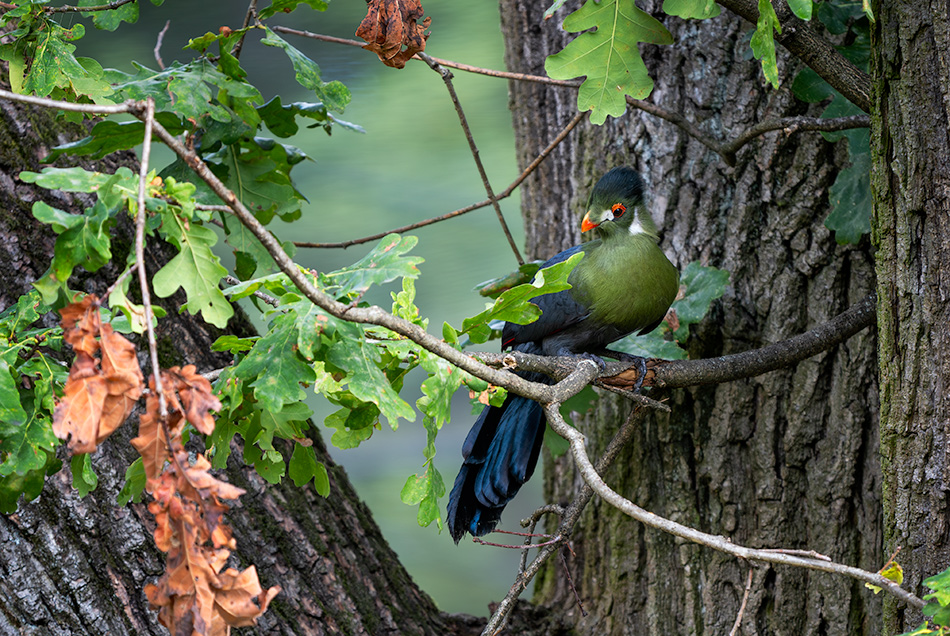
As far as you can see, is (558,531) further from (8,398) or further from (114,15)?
(114,15)

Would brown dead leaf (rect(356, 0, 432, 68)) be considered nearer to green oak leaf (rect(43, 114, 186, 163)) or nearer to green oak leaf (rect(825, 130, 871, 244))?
green oak leaf (rect(43, 114, 186, 163))

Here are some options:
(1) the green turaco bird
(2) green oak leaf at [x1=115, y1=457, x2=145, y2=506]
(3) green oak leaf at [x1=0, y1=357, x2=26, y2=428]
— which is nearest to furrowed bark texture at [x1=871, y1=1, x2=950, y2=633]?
(1) the green turaco bird

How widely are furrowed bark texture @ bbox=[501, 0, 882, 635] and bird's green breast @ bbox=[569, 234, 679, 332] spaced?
12 centimetres

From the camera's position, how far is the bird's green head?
169 cm

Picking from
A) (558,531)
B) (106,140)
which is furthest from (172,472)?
(558,531)

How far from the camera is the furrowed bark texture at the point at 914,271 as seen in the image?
1062 millimetres

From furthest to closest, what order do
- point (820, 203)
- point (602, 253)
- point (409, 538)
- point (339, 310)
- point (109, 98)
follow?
1. point (409, 538)
2. point (602, 253)
3. point (820, 203)
4. point (109, 98)
5. point (339, 310)

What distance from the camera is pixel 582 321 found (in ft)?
5.56

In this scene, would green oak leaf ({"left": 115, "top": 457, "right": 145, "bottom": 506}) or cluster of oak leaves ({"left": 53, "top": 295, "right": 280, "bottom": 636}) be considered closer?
cluster of oak leaves ({"left": 53, "top": 295, "right": 280, "bottom": 636})

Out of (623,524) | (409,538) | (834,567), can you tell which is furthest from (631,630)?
(409,538)

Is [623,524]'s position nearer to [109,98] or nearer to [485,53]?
[109,98]

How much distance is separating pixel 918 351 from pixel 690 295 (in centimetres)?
58

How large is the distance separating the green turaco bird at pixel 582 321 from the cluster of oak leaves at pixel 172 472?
2.81ft

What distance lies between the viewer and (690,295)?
165 centimetres
